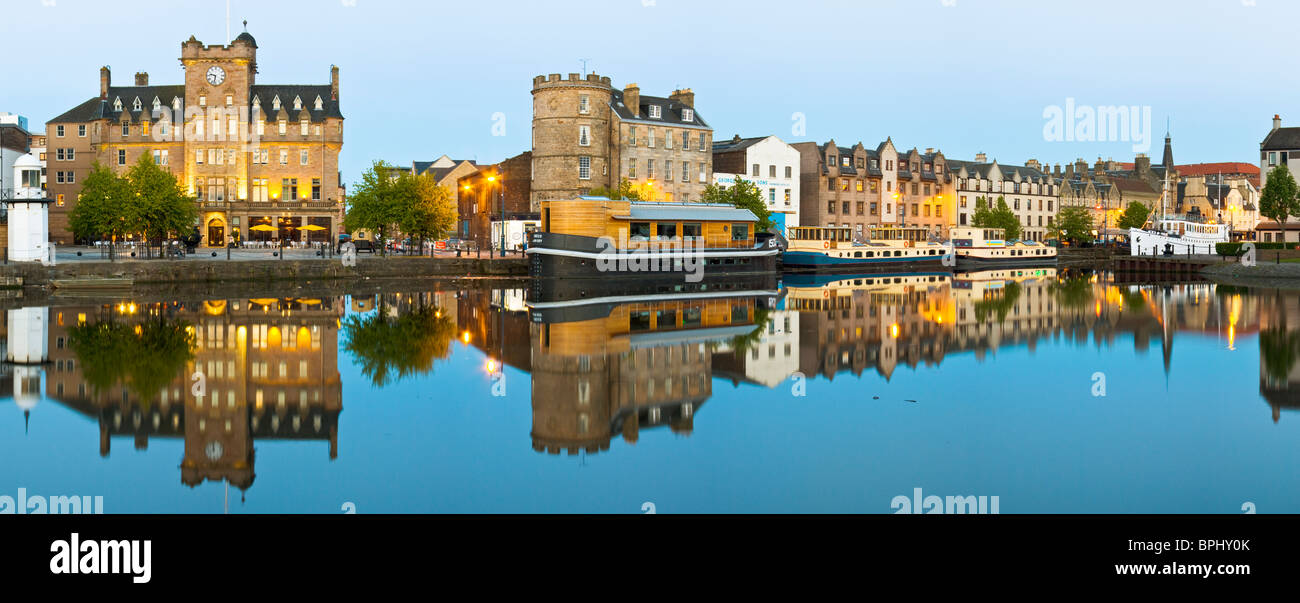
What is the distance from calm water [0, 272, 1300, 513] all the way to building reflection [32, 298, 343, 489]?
7 centimetres

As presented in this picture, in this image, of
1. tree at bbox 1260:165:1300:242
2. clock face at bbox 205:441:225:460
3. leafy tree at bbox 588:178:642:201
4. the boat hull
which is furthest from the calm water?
tree at bbox 1260:165:1300:242

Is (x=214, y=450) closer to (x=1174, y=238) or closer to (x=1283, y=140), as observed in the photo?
(x=1174, y=238)

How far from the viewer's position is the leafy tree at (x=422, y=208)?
5622 cm

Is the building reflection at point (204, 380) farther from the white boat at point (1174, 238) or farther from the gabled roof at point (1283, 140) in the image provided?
the gabled roof at point (1283, 140)

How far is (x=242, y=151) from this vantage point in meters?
74.1

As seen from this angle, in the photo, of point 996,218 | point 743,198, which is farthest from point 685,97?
point 996,218

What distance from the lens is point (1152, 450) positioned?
39.4ft

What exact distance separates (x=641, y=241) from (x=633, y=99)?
27.1 metres

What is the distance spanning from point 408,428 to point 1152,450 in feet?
29.9

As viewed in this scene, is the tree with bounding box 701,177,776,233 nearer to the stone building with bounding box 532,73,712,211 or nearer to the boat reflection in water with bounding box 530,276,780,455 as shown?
the stone building with bounding box 532,73,712,211

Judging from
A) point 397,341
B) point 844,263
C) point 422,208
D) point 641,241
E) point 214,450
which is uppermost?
point 422,208
